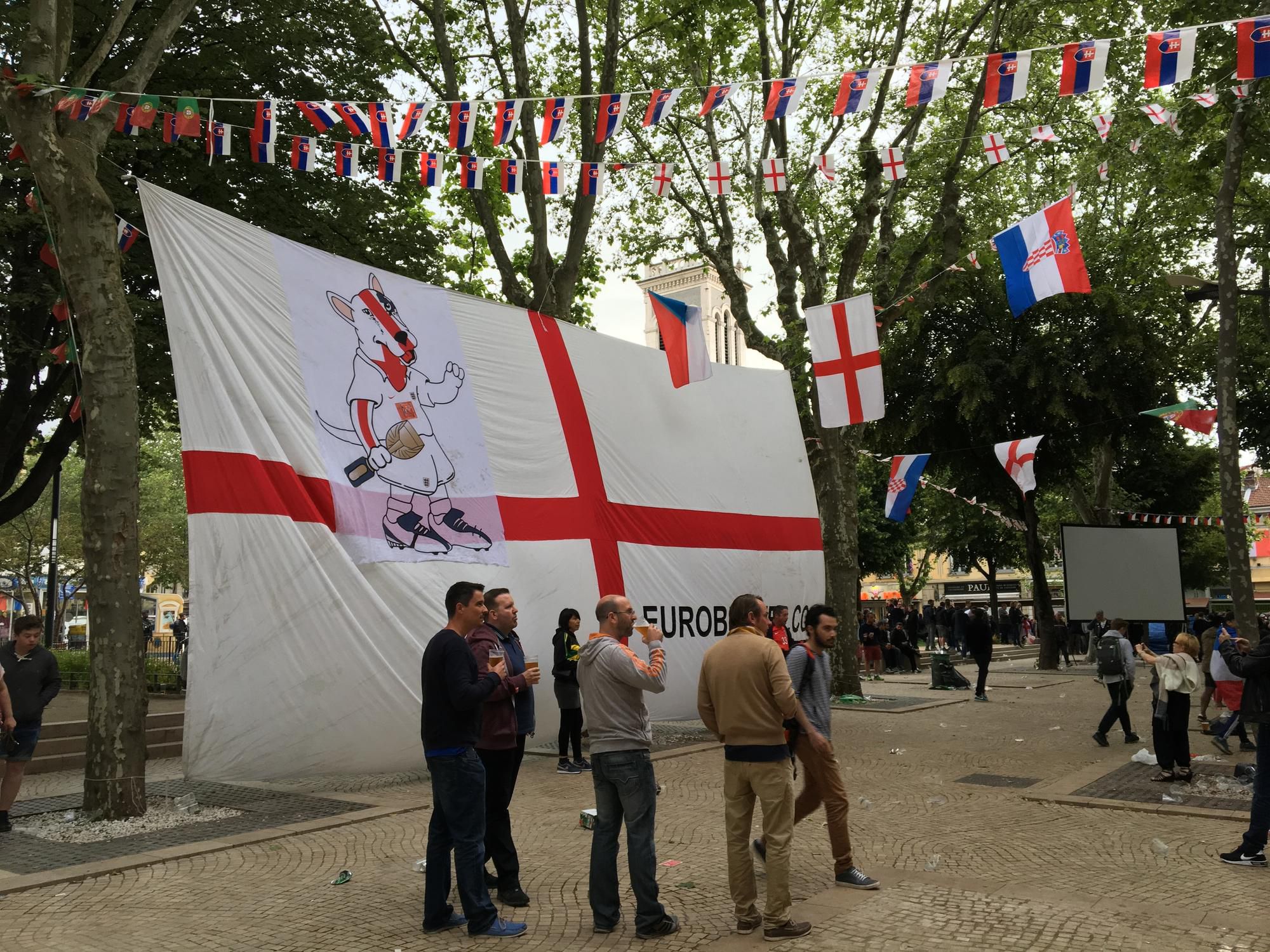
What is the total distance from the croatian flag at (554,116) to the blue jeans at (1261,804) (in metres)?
8.64

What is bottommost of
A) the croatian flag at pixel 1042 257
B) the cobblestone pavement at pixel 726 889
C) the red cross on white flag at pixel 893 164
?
the cobblestone pavement at pixel 726 889

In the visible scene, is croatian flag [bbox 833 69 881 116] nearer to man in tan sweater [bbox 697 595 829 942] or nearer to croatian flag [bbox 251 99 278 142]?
croatian flag [bbox 251 99 278 142]

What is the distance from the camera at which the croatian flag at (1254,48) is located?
9.44 metres

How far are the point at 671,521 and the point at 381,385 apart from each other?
4.36 m

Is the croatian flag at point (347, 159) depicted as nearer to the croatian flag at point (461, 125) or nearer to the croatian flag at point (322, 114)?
the croatian flag at point (322, 114)

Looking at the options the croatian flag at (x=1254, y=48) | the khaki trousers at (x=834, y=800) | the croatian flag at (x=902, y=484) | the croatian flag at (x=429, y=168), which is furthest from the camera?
the croatian flag at (x=902, y=484)

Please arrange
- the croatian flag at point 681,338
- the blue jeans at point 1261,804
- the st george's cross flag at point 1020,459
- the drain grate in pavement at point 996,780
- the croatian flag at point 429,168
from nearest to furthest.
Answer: the blue jeans at point 1261,804, the drain grate in pavement at point 996,780, the croatian flag at point 429,168, the croatian flag at point 681,338, the st george's cross flag at point 1020,459

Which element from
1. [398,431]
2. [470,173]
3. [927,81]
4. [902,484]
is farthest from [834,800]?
[902,484]

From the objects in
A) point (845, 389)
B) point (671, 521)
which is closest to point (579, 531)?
point (671, 521)

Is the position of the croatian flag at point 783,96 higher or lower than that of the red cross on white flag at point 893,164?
lower

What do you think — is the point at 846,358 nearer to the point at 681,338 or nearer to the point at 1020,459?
the point at 681,338

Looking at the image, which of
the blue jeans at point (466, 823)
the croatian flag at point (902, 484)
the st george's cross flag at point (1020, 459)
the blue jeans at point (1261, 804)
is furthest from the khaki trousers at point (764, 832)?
the st george's cross flag at point (1020, 459)

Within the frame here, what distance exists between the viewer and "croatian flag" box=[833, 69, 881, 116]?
1097 cm

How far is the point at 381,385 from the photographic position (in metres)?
10.2
